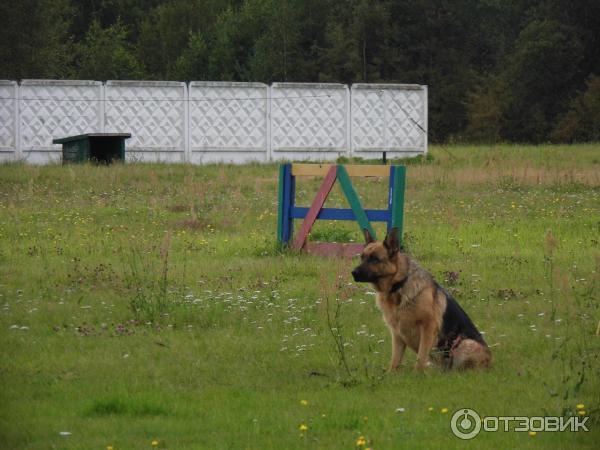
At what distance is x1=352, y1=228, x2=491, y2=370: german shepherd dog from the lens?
7.79 m

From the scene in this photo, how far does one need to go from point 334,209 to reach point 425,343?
5.87 meters

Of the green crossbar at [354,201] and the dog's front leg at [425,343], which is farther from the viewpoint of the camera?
the green crossbar at [354,201]

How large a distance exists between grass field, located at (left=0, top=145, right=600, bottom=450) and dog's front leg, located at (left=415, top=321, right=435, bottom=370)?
165 mm

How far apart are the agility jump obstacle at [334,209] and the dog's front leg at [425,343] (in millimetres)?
5092

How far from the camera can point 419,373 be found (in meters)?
7.71

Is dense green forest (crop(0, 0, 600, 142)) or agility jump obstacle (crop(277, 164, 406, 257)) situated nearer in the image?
agility jump obstacle (crop(277, 164, 406, 257))

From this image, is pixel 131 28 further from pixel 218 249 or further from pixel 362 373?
pixel 362 373

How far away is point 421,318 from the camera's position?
25.6ft

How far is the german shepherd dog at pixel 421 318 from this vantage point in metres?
7.79

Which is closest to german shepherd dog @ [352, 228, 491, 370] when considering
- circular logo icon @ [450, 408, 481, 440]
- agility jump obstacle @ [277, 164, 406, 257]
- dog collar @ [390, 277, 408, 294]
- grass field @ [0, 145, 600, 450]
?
dog collar @ [390, 277, 408, 294]

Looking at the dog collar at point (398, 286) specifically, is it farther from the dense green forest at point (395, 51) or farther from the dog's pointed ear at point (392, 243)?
the dense green forest at point (395, 51)

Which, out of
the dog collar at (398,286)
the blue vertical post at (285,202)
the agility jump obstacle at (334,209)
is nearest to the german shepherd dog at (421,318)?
the dog collar at (398,286)

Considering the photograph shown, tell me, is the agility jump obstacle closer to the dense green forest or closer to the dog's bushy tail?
the dog's bushy tail

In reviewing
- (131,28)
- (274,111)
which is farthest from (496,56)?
(274,111)
